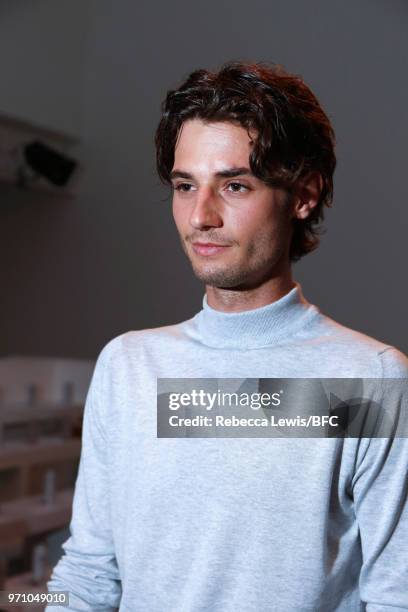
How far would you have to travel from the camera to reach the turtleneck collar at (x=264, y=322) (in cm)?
101

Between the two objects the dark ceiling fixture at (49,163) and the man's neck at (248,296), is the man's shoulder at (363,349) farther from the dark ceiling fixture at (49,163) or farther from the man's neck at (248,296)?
the dark ceiling fixture at (49,163)

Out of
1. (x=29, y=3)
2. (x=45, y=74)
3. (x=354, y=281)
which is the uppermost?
(x=29, y=3)

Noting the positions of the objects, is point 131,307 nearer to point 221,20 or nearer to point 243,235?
point 221,20

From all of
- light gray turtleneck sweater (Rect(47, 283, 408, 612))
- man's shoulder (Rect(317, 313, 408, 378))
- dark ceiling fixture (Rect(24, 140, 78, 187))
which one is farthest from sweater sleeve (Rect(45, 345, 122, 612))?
dark ceiling fixture (Rect(24, 140, 78, 187))

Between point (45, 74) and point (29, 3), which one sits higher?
point (29, 3)

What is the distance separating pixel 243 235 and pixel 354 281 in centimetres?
57

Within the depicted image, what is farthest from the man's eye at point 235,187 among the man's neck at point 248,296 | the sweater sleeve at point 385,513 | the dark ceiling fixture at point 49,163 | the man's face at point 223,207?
the dark ceiling fixture at point 49,163

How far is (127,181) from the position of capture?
6.71 feet

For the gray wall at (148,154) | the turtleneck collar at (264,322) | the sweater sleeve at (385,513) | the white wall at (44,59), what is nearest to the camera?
the sweater sleeve at (385,513)

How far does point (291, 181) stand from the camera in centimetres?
102

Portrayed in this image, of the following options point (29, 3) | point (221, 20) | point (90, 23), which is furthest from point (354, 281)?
point (29, 3)

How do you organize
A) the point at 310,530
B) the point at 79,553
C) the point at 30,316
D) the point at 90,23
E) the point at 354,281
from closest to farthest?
the point at 310,530 → the point at 79,553 → the point at 354,281 → the point at 90,23 → the point at 30,316

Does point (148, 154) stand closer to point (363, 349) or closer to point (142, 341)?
point (142, 341)

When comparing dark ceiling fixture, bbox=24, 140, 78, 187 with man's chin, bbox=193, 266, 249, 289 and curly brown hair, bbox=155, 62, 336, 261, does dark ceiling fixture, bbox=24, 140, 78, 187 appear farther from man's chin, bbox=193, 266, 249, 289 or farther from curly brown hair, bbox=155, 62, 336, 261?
man's chin, bbox=193, 266, 249, 289
